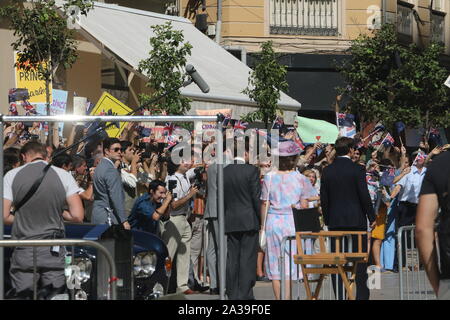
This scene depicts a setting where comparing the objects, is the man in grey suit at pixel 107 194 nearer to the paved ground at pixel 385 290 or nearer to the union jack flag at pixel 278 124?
the paved ground at pixel 385 290

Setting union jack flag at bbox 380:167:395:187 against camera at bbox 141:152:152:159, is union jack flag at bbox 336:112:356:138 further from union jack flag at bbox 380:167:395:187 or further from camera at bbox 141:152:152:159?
camera at bbox 141:152:152:159

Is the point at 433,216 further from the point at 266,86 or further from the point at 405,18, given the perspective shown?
the point at 405,18

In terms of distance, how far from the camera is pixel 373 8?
3114 centimetres

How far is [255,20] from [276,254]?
1779 cm

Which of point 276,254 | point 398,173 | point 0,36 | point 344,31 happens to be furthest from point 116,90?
point 276,254

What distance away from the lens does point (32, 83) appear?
19.6m

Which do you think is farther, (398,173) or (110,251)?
(398,173)

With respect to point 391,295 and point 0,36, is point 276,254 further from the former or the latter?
point 0,36

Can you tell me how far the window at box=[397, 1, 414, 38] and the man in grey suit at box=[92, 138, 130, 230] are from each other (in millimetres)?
19955

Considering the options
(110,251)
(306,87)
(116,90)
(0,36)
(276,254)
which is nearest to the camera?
(110,251)

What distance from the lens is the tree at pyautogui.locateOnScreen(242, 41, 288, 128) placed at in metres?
23.0

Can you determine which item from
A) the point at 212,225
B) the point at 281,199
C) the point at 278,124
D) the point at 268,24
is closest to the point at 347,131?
the point at 278,124

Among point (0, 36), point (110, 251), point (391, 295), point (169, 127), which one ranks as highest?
point (0, 36)

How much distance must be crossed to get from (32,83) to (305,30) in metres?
12.8
